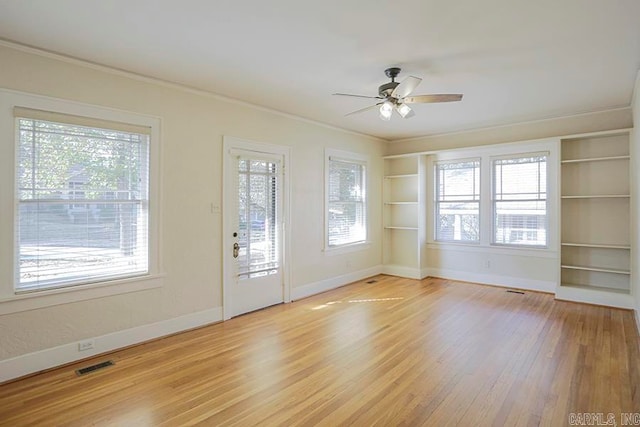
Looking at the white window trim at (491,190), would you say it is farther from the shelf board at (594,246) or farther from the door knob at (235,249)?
the door knob at (235,249)

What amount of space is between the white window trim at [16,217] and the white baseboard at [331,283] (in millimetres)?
2065

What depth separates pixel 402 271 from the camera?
21.7 ft

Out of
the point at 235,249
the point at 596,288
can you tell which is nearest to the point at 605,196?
the point at 596,288

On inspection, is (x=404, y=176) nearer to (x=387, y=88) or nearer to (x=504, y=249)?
(x=504, y=249)

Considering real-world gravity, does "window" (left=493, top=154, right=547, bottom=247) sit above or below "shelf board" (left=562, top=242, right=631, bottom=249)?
above

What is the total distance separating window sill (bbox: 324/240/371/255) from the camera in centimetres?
570

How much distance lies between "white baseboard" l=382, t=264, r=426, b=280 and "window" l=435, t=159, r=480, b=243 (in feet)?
2.54

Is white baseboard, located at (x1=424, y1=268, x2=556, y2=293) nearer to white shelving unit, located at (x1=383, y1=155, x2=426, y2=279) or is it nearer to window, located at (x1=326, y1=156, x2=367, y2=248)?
white shelving unit, located at (x1=383, y1=155, x2=426, y2=279)

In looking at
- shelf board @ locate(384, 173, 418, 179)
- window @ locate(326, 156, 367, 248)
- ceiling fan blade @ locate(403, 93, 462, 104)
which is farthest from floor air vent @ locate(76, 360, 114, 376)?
shelf board @ locate(384, 173, 418, 179)

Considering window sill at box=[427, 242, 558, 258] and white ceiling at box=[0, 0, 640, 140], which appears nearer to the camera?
white ceiling at box=[0, 0, 640, 140]

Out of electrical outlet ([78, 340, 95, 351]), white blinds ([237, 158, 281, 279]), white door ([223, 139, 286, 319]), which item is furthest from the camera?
white blinds ([237, 158, 281, 279])

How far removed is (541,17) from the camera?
241 cm

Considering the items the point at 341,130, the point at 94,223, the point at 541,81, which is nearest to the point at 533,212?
the point at 541,81

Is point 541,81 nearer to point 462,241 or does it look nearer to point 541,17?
point 541,17
